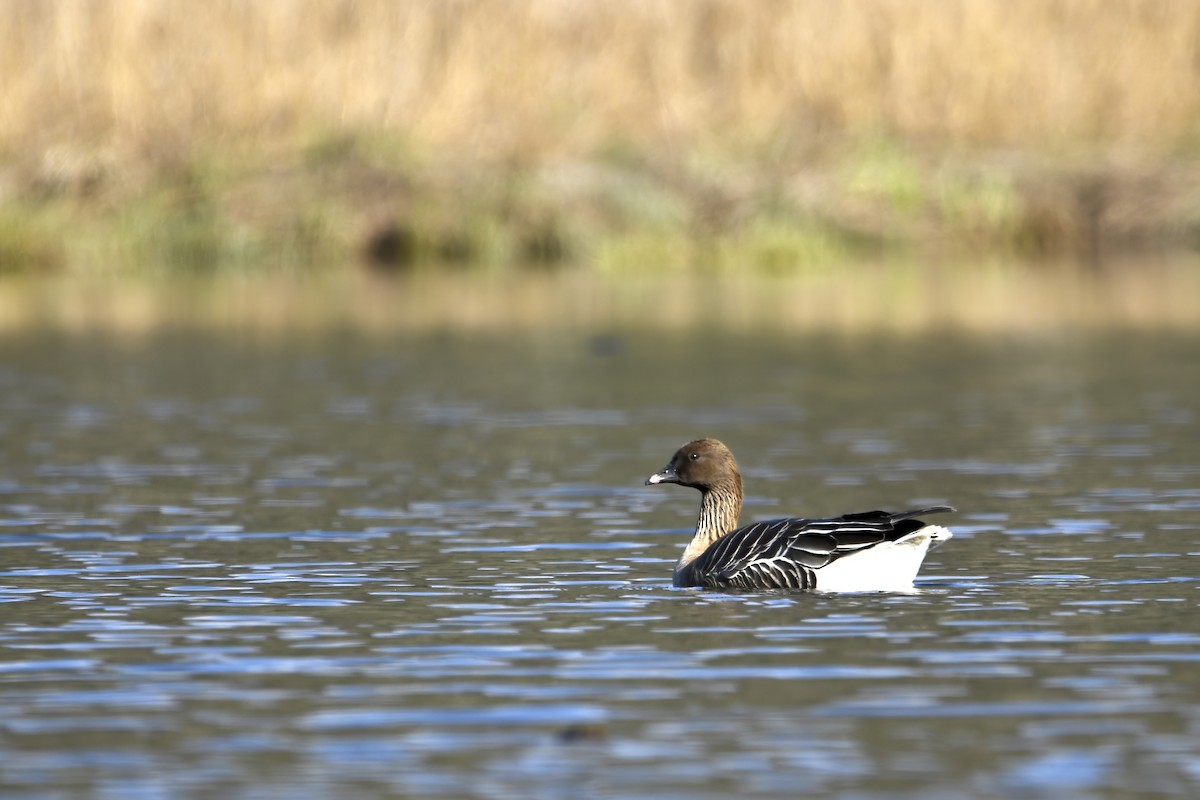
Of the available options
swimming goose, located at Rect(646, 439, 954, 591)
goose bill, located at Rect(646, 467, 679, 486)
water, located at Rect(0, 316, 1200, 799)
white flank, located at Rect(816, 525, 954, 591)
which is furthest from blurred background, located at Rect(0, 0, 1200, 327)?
white flank, located at Rect(816, 525, 954, 591)

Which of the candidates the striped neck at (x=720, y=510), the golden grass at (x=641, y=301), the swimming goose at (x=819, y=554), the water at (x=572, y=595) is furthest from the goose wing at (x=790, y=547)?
the golden grass at (x=641, y=301)

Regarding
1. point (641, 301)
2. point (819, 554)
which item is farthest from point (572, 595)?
point (641, 301)

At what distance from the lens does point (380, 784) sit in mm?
6824

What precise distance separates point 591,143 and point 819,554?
81.5ft

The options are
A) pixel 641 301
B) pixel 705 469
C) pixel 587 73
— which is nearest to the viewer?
pixel 705 469

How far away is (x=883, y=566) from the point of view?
1009 centimetres

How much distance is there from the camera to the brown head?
11.5 m

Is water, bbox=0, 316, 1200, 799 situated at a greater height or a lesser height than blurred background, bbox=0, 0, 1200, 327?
lesser

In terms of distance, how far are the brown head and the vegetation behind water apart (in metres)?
22.2

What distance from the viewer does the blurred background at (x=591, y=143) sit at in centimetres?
3284

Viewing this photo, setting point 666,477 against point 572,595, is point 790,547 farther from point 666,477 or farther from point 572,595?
point 666,477

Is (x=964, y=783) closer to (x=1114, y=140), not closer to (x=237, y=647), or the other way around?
(x=237, y=647)

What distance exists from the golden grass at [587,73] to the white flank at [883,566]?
23.6 meters

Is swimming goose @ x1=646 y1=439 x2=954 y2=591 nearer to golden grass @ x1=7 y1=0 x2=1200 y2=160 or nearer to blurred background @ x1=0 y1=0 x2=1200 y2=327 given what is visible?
blurred background @ x1=0 y1=0 x2=1200 y2=327
